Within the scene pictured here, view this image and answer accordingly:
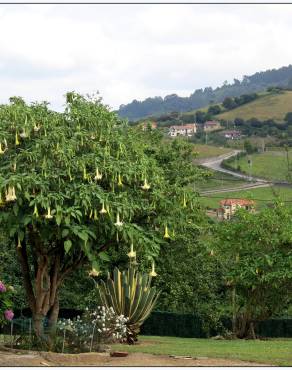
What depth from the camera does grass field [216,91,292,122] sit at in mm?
120938

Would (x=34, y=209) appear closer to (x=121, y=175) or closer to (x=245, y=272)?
(x=121, y=175)

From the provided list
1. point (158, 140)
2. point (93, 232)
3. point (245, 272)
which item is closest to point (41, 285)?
point (93, 232)

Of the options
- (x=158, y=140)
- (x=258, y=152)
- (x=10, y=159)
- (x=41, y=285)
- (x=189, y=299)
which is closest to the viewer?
(x=10, y=159)

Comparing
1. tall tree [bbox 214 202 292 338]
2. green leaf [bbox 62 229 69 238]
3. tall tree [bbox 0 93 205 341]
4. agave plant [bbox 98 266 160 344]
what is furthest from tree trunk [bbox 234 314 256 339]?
green leaf [bbox 62 229 69 238]

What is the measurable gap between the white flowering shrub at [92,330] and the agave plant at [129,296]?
1.13 metres

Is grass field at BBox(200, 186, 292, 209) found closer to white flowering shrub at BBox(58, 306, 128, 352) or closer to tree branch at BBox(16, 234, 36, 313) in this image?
white flowering shrub at BBox(58, 306, 128, 352)

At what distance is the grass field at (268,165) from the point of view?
7506 centimetres

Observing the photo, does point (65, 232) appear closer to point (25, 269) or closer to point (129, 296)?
point (25, 269)

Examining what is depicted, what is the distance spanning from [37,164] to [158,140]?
656 inches

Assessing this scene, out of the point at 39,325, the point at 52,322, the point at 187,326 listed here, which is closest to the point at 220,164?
the point at 187,326

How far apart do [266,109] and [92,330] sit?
11528 cm

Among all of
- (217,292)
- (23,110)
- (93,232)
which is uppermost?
(23,110)

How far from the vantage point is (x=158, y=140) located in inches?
1133

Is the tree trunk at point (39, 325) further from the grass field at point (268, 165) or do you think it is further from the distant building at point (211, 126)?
the distant building at point (211, 126)
